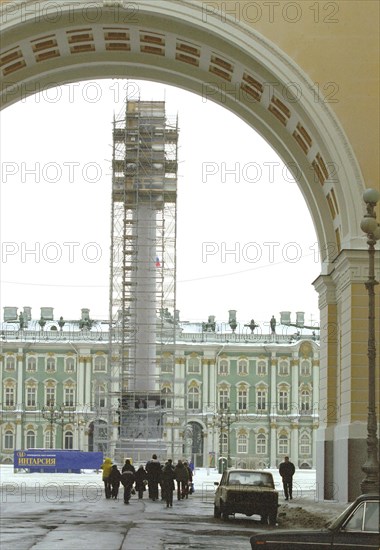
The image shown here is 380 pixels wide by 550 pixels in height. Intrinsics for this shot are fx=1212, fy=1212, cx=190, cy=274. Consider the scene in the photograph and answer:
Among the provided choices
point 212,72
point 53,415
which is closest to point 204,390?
point 53,415

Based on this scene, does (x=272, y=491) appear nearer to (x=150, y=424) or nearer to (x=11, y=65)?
(x=11, y=65)

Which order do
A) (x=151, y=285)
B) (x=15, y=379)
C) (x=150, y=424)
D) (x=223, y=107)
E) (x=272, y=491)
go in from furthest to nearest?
(x=15, y=379), (x=151, y=285), (x=150, y=424), (x=223, y=107), (x=272, y=491)

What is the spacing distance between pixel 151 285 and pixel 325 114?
131 feet

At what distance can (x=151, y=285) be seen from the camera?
67000mm

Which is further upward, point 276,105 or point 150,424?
point 276,105

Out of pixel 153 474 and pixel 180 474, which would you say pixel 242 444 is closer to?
pixel 180 474

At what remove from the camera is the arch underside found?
90.6 feet

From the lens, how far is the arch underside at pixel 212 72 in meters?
27.6

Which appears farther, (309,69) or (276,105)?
(276,105)

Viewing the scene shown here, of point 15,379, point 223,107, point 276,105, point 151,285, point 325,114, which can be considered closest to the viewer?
point 325,114

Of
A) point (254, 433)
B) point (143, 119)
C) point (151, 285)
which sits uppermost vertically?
point (143, 119)

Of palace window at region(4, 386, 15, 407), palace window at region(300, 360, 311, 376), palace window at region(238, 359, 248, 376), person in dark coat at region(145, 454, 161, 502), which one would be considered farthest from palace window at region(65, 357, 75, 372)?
person in dark coat at region(145, 454, 161, 502)

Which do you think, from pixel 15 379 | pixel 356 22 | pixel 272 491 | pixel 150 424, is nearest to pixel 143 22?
pixel 356 22

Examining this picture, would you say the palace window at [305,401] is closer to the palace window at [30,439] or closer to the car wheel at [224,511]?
the palace window at [30,439]
